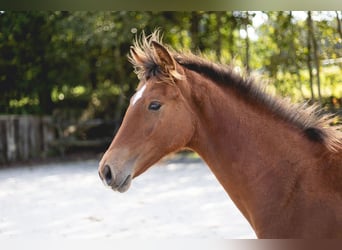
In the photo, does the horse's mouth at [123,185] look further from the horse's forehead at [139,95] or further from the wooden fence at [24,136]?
the wooden fence at [24,136]

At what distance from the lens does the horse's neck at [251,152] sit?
139cm

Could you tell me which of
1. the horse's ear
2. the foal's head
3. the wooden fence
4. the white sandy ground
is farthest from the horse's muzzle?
the wooden fence

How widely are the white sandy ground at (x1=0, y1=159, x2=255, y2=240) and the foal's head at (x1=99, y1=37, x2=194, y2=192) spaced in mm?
701

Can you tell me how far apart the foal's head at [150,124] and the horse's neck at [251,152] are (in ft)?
0.23

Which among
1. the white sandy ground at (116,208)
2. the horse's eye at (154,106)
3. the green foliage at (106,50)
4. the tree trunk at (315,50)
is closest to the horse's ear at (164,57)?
the horse's eye at (154,106)

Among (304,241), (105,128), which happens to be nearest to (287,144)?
(304,241)

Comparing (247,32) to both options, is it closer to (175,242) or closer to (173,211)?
(173,211)

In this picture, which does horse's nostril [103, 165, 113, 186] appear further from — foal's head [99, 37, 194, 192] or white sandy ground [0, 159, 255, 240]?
white sandy ground [0, 159, 255, 240]

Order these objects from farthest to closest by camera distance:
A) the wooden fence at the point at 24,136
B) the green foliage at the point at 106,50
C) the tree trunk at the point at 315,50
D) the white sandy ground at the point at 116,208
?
the wooden fence at the point at 24,136 < the green foliage at the point at 106,50 < the tree trunk at the point at 315,50 < the white sandy ground at the point at 116,208

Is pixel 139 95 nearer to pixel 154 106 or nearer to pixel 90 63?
pixel 154 106

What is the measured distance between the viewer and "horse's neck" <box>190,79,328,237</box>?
54.8 inches

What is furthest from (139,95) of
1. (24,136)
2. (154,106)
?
(24,136)

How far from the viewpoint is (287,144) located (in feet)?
4.64

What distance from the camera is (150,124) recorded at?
4.69 feet
